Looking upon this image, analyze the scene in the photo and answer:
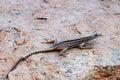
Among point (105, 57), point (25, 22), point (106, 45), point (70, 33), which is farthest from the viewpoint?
point (25, 22)

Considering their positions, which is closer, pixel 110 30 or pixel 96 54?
pixel 96 54

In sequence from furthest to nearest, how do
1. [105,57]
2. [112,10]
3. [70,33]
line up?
[112,10] → [70,33] → [105,57]

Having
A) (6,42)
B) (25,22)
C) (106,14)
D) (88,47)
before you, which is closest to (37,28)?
(25,22)

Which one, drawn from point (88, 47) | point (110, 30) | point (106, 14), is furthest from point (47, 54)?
point (106, 14)

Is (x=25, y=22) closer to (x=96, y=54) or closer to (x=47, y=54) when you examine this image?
(x=47, y=54)

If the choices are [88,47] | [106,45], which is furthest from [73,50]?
[106,45]

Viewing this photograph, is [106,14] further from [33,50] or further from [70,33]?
[33,50]

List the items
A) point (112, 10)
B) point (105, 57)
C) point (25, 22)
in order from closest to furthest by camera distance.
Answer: point (105, 57) → point (25, 22) → point (112, 10)

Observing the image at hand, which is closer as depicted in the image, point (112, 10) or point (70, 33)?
point (70, 33)

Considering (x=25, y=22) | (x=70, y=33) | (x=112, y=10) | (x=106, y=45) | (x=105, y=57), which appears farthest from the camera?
(x=112, y=10)
